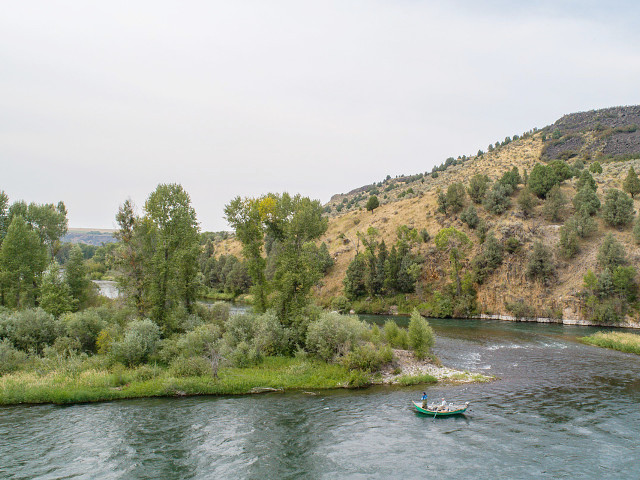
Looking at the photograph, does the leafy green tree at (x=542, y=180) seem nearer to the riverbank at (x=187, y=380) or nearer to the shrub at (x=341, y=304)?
the shrub at (x=341, y=304)

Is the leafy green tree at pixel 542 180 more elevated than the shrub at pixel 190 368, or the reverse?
the leafy green tree at pixel 542 180

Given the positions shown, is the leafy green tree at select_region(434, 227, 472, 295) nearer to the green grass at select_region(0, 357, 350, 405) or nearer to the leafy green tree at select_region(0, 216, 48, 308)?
the green grass at select_region(0, 357, 350, 405)

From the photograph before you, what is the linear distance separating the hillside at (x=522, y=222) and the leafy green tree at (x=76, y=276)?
4962cm

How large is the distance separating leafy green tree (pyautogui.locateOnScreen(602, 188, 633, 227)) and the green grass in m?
66.5

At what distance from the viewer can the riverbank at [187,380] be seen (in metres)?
27.4

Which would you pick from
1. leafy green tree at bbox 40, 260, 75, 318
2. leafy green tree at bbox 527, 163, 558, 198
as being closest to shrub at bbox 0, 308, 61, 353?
leafy green tree at bbox 40, 260, 75, 318

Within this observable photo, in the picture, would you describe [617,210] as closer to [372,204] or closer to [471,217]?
[471,217]

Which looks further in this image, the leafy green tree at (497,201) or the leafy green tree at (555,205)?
the leafy green tree at (497,201)

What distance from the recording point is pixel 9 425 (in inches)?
894

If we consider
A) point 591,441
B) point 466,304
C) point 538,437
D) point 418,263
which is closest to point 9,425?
point 538,437

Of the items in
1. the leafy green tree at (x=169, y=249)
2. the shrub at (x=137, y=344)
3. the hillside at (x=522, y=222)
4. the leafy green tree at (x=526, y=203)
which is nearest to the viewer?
the shrub at (x=137, y=344)

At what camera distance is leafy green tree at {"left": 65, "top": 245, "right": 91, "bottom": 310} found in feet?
161

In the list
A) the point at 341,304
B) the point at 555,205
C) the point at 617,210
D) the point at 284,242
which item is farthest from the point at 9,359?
the point at 617,210

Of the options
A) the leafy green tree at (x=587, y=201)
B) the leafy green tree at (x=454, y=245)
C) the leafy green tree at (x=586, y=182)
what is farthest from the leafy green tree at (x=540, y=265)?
the leafy green tree at (x=586, y=182)
